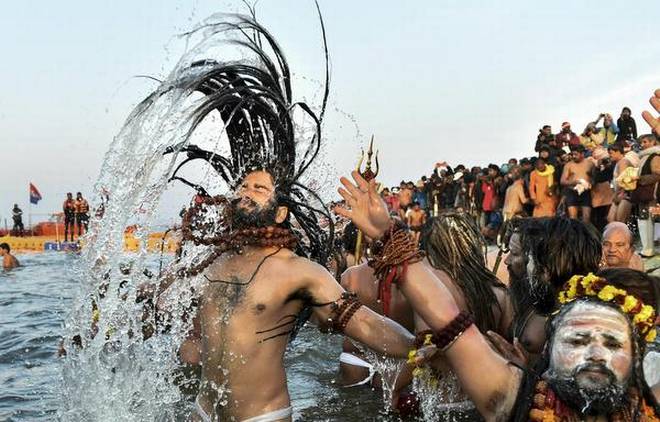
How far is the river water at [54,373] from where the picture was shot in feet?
19.1

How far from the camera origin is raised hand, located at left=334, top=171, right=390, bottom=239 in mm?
3170

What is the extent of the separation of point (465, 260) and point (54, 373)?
16.8ft

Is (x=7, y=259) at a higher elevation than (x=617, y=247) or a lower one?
lower

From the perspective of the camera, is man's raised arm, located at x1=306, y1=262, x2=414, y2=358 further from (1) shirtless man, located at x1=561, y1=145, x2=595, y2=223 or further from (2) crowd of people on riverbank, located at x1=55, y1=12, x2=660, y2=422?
(1) shirtless man, located at x1=561, y1=145, x2=595, y2=223

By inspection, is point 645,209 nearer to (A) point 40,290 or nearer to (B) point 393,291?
(B) point 393,291

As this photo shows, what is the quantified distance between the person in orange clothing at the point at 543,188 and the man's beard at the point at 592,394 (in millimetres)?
9278

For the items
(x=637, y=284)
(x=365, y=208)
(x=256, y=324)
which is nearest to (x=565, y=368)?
(x=637, y=284)

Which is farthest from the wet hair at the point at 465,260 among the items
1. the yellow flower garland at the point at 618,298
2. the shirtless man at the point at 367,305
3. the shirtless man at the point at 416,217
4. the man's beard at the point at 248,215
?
the shirtless man at the point at 416,217

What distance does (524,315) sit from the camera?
3910 mm

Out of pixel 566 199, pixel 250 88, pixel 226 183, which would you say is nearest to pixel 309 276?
pixel 226 183

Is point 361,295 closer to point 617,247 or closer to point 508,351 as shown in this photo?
point 617,247

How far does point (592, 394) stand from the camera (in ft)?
8.40

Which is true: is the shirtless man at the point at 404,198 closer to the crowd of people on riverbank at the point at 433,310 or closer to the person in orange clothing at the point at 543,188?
the person in orange clothing at the point at 543,188

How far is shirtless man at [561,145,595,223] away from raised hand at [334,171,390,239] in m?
8.00
